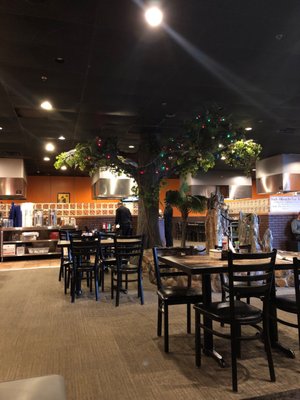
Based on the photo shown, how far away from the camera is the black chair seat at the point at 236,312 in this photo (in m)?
2.64

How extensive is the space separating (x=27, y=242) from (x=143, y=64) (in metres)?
7.09

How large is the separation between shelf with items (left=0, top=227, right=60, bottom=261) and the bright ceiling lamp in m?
7.45

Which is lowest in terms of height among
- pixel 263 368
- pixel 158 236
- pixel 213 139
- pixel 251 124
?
pixel 263 368

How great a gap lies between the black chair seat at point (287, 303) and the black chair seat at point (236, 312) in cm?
43

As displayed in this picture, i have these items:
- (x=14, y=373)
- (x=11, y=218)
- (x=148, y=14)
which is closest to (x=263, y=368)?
(x=14, y=373)

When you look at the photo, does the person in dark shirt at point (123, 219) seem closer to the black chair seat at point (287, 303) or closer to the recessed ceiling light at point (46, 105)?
the recessed ceiling light at point (46, 105)

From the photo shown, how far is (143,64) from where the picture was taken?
181 inches

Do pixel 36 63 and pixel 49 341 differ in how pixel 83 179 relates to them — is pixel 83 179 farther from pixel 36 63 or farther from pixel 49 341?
pixel 49 341

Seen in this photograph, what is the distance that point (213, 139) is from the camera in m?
6.53

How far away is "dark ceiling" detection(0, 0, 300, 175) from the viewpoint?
3.48 m

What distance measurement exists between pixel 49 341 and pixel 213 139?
4.65 meters

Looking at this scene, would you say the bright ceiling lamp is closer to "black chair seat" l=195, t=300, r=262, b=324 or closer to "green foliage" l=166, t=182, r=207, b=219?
"black chair seat" l=195, t=300, r=262, b=324

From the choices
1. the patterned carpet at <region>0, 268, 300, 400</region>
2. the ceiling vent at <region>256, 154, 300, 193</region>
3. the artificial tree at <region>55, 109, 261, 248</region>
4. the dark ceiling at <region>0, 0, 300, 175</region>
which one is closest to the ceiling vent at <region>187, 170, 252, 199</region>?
the ceiling vent at <region>256, 154, 300, 193</region>

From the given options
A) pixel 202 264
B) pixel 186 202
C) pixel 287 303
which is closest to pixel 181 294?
pixel 202 264
